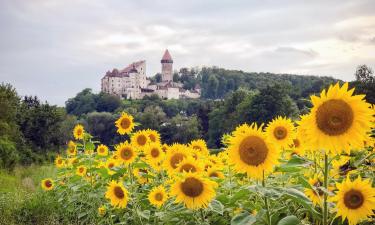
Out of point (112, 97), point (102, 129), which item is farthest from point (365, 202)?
point (112, 97)

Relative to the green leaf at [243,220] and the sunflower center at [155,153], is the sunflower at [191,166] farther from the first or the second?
the sunflower center at [155,153]

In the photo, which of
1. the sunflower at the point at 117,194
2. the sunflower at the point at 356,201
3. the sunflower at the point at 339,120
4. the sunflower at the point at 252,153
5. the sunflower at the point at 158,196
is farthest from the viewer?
the sunflower at the point at 117,194

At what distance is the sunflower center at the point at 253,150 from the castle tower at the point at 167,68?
145159mm

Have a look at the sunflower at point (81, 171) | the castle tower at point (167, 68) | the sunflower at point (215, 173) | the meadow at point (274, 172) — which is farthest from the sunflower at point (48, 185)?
the castle tower at point (167, 68)

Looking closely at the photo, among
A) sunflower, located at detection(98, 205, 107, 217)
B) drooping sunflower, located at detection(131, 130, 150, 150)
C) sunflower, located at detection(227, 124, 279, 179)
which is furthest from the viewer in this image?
sunflower, located at detection(98, 205, 107, 217)

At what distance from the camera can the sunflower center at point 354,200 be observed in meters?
2.42

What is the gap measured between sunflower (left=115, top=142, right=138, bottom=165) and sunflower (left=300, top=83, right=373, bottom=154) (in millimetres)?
2973

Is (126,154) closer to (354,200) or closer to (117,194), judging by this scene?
(117,194)

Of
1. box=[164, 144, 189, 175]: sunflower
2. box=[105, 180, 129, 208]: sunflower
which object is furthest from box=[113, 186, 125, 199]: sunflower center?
box=[164, 144, 189, 175]: sunflower

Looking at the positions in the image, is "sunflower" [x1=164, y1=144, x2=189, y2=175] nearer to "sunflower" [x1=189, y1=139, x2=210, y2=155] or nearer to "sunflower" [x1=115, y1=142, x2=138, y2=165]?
"sunflower" [x1=115, y1=142, x2=138, y2=165]

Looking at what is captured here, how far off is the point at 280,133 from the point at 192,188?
120 cm

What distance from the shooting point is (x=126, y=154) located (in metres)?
4.98

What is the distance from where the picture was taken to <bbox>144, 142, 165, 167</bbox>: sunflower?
4965 millimetres

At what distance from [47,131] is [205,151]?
37.1 m
